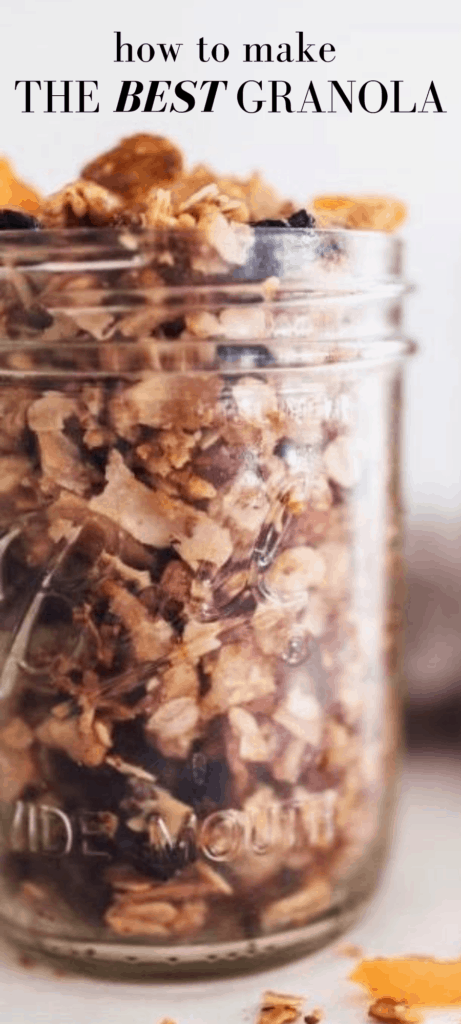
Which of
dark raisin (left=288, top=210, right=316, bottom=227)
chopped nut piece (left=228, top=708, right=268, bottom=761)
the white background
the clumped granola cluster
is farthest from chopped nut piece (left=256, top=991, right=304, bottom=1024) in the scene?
the white background

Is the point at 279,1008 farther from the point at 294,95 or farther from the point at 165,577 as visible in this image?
the point at 294,95

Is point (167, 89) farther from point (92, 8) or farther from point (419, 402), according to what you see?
point (419, 402)

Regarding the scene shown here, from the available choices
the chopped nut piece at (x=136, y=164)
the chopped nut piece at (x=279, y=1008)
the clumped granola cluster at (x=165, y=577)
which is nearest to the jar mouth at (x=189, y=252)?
the clumped granola cluster at (x=165, y=577)

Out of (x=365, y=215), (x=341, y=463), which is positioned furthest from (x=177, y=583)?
(x=365, y=215)

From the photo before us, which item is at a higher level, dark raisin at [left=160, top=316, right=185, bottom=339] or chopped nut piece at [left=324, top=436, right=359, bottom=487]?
dark raisin at [left=160, top=316, right=185, bottom=339]

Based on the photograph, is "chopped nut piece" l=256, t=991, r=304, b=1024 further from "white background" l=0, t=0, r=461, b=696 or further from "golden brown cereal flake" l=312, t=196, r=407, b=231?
"white background" l=0, t=0, r=461, b=696

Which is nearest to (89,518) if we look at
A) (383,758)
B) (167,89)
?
(383,758)
